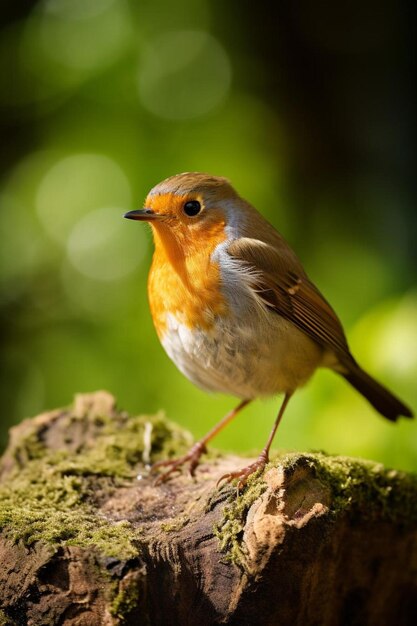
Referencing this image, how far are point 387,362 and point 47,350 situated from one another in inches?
82.6

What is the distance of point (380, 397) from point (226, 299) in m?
1.02

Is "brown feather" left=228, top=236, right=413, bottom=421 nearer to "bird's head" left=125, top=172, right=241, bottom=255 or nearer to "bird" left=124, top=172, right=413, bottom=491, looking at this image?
"bird" left=124, top=172, right=413, bottom=491

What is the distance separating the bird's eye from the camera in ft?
9.36

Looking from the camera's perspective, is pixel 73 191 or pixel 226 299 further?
pixel 73 191

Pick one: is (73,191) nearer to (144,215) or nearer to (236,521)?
(144,215)

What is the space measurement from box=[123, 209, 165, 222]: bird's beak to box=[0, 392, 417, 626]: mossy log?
0.89 meters

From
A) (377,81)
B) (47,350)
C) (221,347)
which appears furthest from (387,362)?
(377,81)

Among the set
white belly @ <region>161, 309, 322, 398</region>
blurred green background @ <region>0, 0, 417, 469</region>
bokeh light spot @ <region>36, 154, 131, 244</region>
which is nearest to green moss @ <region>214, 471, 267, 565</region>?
white belly @ <region>161, 309, 322, 398</region>

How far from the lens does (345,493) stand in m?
2.41

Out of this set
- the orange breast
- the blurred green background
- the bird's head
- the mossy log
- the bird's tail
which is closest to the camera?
the mossy log

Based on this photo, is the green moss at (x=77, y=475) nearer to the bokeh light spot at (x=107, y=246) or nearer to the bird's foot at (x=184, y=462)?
the bird's foot at (x=184, y=462)

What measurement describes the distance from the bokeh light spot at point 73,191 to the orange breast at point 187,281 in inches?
69.1

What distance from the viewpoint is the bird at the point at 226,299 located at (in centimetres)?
270

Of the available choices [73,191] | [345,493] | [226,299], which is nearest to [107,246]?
[73,191]
